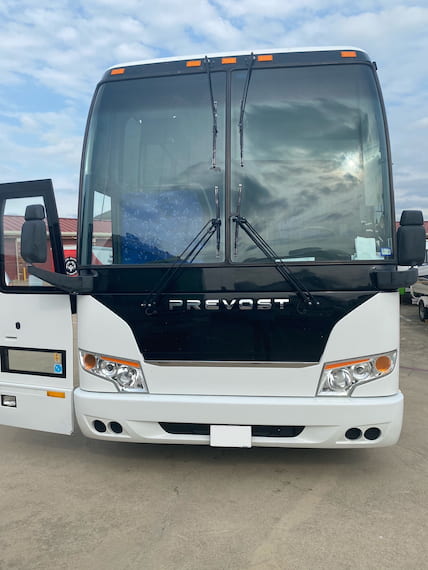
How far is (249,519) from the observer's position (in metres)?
3.24

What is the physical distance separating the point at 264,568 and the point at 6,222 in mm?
3206

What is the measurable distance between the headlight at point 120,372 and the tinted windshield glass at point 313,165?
42.9 inches

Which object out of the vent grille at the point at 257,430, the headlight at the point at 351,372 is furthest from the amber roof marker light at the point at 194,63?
the vent grille at the point at 257,430

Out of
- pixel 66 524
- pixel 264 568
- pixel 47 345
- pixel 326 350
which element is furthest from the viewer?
pixel 47 345

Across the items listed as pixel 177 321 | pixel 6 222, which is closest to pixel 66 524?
pixel 177 321

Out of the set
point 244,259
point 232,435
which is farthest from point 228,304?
point 232,435

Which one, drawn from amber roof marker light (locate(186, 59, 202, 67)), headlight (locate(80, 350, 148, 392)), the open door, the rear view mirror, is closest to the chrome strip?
headlight (locate(80, 350, 148, 392))

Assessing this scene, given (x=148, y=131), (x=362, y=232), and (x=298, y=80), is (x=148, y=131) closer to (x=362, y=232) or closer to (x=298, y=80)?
(x=298, y=80)

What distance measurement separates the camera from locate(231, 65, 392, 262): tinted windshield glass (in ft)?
11.5

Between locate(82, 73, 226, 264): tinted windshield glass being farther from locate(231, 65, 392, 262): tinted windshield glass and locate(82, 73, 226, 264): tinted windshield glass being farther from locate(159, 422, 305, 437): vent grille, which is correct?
locate(159, 422, 305, 437): vent grille

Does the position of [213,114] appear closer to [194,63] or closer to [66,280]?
[194,63]

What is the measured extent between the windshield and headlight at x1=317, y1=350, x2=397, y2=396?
71cm

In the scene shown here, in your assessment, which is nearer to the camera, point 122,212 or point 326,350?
point 326,350

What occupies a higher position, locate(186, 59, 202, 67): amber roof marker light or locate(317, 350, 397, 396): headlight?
locate(186, 59, 202, 67): amber roof marker light
